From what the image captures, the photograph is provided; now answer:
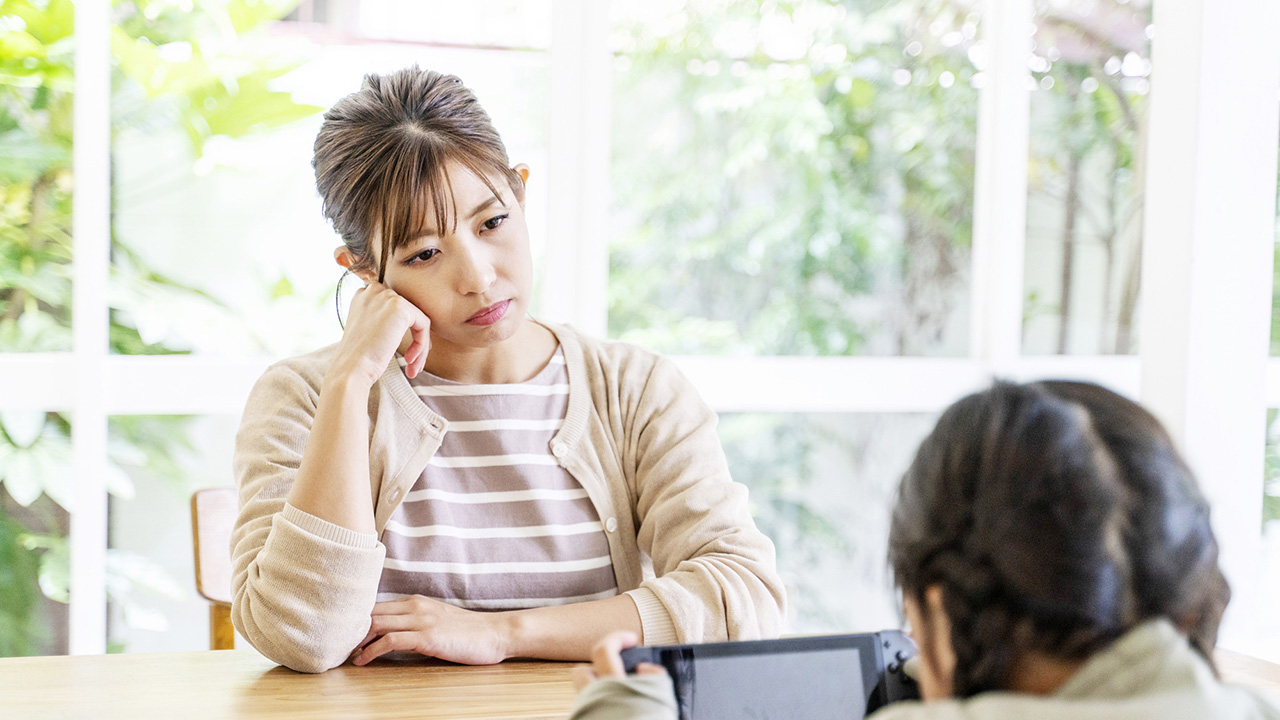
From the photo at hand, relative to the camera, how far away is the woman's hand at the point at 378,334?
50.3 inches

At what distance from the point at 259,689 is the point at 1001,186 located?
2.27 metres

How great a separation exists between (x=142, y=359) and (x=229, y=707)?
140 cm

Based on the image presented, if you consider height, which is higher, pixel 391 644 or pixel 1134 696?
pixel 1134 696

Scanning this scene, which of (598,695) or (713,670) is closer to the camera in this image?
(598,695)

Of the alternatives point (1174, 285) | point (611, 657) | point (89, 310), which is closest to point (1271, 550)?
point (1174, 285)

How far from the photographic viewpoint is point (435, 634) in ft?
3.81

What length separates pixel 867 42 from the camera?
2676 mm

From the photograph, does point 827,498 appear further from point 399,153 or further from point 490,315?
point 399,153

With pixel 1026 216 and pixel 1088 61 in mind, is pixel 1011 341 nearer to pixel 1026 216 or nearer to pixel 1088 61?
pixel 1026 216

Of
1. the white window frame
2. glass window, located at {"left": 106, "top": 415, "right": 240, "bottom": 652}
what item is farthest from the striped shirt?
glass window, located at {"left": 106, "top": 415, "right": 240, "bottom": 652}

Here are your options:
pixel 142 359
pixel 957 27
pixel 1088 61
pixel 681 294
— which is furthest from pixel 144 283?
pixel 1088 61

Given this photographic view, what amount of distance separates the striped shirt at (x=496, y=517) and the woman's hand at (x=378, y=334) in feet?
0.22

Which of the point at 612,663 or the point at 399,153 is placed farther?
the point at 399,153

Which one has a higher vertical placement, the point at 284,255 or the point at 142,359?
the point at 284,255
